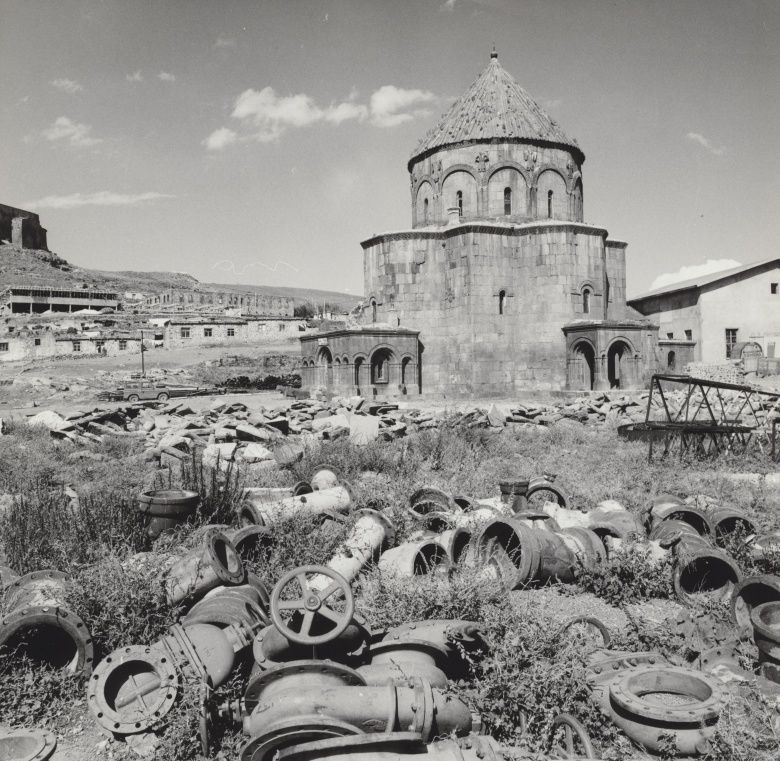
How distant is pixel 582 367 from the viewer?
24172 mm

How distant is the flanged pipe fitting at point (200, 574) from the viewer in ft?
16.1

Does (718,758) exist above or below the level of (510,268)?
below

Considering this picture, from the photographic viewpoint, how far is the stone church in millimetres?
24328

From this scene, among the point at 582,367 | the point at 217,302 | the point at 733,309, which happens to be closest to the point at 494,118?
the point at 582,367

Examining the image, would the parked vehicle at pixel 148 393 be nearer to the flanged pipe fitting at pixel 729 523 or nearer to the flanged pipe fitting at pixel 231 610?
the flanged pipe fitting at pixel 231 610

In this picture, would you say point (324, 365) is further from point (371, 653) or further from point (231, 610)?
point (371, 653)

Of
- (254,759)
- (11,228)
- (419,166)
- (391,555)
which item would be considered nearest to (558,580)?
(391,555)

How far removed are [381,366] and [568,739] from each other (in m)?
21.8

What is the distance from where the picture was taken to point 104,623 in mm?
4523

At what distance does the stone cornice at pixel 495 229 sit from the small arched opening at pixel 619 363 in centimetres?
470

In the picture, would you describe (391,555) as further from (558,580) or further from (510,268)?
(510,268)

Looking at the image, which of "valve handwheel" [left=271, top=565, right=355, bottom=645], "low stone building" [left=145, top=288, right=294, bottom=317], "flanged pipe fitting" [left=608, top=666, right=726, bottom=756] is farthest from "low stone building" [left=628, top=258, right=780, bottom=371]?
"low stone building" [left=145, top=288, right=294, bottom=317]

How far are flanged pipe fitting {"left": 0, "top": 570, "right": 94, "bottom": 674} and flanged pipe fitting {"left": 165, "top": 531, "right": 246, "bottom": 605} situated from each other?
748 mm

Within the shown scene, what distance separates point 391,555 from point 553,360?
65.3 ft
